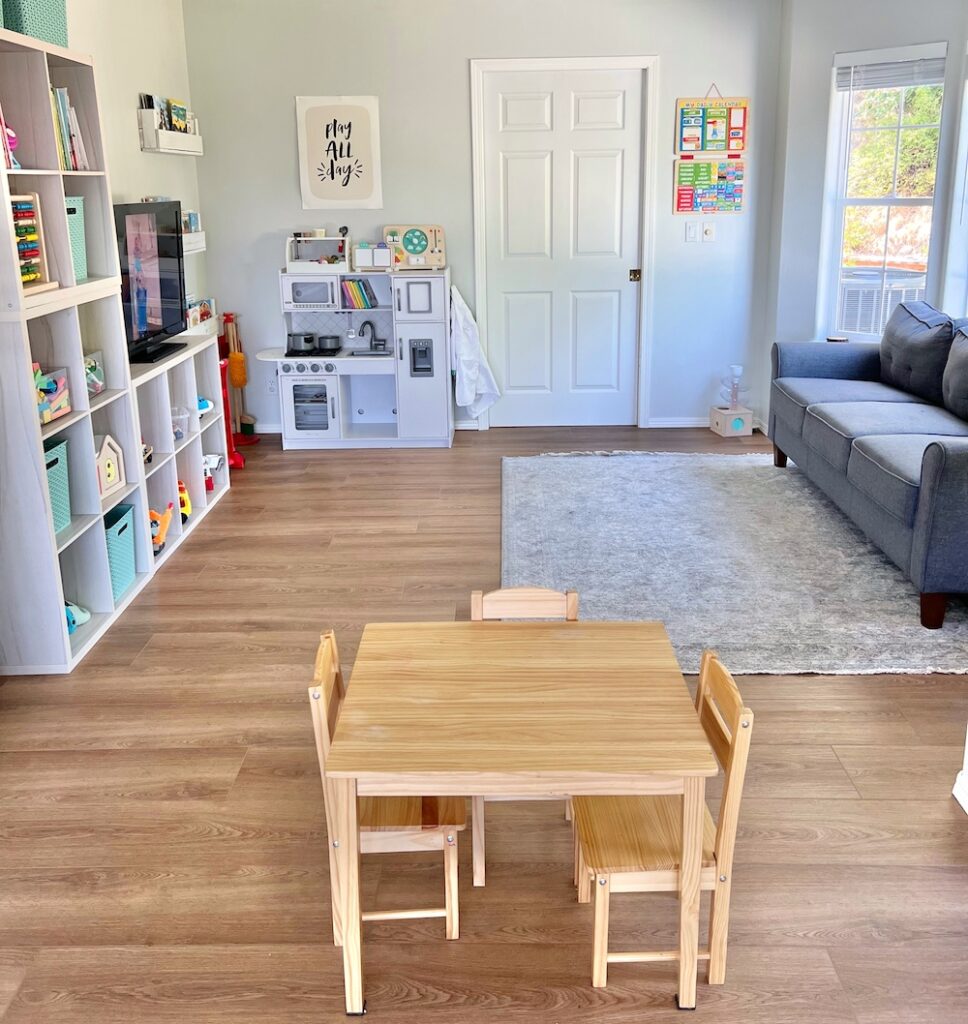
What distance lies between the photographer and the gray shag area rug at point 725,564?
3.56 metres

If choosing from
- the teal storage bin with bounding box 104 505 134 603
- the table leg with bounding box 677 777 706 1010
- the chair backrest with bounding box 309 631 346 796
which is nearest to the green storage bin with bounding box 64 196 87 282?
the teal storage bin with bounding box 104 505 134 603

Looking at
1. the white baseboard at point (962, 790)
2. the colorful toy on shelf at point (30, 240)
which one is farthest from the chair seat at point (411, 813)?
the colorful toy on shelf at point (30, 240)

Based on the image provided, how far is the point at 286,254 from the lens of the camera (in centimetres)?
629

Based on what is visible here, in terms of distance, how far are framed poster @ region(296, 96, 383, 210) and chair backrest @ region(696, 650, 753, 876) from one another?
16.0 ft

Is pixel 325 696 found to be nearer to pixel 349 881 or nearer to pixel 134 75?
pixel 349 881

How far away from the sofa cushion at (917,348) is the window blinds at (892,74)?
50.4 inches

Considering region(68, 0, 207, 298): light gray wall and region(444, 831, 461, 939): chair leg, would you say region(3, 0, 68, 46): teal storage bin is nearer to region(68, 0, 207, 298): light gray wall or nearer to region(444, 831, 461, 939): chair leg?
region(68, 0, 207, 298): light gray wall

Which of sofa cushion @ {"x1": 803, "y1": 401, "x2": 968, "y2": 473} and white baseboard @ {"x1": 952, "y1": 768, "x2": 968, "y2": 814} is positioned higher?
sofa cushion @ {"x1": 803, "y1": 401, "x2": 968, "y2": 473}

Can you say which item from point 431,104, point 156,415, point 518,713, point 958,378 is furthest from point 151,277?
point 958,378

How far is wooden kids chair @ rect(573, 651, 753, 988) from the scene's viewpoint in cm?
193

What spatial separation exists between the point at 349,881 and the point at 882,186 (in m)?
5.33

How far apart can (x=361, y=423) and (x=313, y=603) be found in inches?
114

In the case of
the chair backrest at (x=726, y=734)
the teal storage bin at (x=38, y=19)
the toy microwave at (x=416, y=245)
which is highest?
the teal storage bin at (x=38, y=19)

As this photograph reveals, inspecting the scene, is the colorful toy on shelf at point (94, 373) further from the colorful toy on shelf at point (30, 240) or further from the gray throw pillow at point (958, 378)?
the gray throw pillow at point (958, 378)
